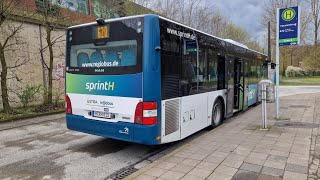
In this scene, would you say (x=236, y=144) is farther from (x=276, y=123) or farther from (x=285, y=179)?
(x=276, y=123)

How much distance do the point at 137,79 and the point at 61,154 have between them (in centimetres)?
245

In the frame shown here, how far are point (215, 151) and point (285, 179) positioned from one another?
1.65 metres

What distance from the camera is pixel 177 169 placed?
184 inches

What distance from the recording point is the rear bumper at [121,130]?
205 inches

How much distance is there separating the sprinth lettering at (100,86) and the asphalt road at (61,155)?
1.43 metres

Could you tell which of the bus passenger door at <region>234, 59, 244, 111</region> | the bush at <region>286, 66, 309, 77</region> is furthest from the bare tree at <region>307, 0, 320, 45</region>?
the bus passenger door at <region>234, 59, 244, 111</region>

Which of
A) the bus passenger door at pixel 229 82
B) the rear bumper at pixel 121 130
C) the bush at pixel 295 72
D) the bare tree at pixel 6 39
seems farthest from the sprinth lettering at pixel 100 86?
the bush at pixel 295 72

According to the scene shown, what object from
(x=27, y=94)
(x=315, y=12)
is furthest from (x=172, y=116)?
(x=315, y=12)

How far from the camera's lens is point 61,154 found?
5.93 m

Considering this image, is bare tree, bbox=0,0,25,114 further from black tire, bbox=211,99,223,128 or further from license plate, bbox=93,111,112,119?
black tire, bbox=211,99,223,128

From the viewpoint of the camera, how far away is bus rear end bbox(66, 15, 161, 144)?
517 cm

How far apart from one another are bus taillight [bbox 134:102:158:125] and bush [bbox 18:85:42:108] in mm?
8004

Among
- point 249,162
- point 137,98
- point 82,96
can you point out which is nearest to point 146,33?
point 137,98

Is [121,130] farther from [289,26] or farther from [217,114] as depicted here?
[289,26]
